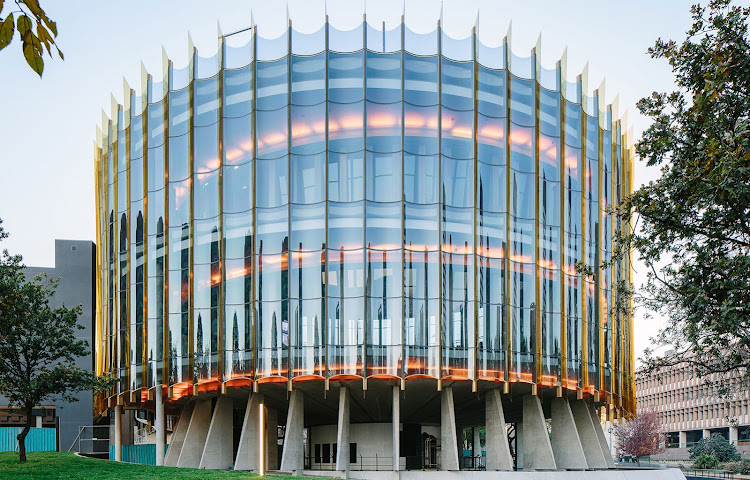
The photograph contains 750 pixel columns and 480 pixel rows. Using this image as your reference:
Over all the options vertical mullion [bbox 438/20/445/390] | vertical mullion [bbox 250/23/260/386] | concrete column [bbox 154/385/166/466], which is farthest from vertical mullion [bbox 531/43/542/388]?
concrete column [bbox 154/385/166/466]

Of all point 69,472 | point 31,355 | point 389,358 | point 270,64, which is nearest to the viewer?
point 69,472

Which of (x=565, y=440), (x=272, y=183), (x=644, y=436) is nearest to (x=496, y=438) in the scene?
(x=565, y=440)

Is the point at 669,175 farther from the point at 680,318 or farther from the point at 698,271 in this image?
the point at 680,318

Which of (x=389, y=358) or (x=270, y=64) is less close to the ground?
(x=270, y=64)

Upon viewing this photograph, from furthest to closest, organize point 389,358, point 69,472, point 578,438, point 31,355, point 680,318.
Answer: point 578,438, point 389,358, point 31,355, point 69,472, point 680,318

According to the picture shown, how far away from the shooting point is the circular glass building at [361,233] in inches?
1587

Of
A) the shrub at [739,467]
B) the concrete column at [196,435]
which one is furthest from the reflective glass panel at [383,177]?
the shrub at [739,467]

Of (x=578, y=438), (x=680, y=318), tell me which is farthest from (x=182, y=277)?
(x=680, y=318)

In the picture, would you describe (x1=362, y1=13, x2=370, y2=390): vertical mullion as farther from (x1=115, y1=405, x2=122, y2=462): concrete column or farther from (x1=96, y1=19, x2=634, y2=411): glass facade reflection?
(x1=115, y1=405, x2=122, y2=462): concrete column

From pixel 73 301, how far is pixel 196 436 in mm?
22250

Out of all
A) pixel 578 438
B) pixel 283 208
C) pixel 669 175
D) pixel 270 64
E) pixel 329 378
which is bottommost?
pixel 578 438

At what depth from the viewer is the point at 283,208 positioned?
135 ft

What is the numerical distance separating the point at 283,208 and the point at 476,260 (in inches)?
384

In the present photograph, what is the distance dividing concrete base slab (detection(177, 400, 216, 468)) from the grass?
10.7 m
